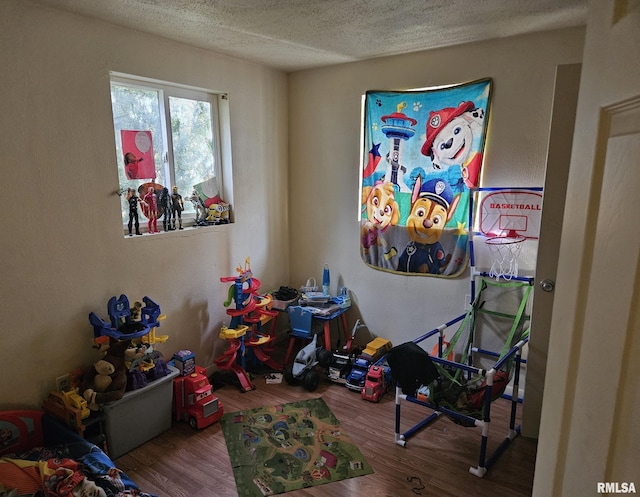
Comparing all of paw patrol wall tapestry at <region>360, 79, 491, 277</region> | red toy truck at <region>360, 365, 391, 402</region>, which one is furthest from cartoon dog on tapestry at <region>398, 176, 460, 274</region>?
red toy truck at <region>360, 365, 391, 402</region>

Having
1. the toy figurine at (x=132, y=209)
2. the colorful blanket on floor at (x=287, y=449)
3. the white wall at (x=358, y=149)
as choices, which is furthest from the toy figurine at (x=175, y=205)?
the colorful blanket on floor at (x=287, y=449)

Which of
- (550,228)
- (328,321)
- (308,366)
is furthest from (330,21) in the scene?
(308,366)

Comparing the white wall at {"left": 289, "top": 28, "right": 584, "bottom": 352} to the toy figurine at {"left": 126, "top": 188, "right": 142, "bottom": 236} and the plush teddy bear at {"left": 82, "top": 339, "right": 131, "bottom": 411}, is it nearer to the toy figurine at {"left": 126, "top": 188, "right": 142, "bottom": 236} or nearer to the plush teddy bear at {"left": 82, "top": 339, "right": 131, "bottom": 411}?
the toy figurine at {"left": 126, "top": 188, "right": 142, "bottom": 236}

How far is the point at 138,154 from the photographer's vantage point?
105 inches

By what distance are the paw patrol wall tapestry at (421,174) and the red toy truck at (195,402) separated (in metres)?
1.64

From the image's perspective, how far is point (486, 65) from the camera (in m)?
2.73

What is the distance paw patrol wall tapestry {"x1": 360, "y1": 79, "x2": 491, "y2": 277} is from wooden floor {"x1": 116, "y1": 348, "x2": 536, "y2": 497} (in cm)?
112

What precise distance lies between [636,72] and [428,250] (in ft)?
Result: 8.76

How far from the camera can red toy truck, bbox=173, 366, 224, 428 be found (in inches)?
101

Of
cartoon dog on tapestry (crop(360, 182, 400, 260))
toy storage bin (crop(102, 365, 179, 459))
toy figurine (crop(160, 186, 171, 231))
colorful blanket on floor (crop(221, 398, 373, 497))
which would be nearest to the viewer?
colorful blanket on floor (crop(221, 398, 373, 497))

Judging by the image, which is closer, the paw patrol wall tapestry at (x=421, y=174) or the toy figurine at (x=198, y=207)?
the paw patrol wall tapestry at (x=421, y=174)

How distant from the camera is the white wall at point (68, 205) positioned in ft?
6.65

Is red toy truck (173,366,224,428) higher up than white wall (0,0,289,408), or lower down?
lower down

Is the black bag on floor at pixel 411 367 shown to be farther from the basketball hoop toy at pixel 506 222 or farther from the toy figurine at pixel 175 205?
the toy figurine at pixel 175 205
